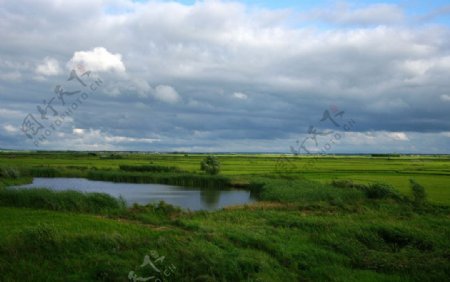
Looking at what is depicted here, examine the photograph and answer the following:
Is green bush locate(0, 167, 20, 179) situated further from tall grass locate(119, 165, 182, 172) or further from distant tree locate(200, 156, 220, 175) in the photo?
distant tree locate(200, 156, 220, 175)

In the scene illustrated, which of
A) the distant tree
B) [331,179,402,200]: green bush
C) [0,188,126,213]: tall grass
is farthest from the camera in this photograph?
the distant tree

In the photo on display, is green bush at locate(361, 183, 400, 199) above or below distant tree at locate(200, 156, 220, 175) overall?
below

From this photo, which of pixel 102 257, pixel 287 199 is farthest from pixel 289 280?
pixel 287 199

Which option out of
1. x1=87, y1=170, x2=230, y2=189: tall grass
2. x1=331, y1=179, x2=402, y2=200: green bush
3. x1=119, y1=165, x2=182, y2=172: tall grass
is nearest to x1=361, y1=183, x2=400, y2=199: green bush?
x1=331, y1=179, x2=402, y2=200: green bush

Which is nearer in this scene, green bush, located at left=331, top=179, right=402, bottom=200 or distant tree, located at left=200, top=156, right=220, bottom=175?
green bush, located at left=331, top=179, right=402, bottom=200

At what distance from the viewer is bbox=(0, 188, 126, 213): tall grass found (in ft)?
71.8

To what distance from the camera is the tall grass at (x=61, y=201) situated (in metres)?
21.9

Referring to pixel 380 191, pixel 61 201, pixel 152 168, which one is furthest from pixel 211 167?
pixel 61 201

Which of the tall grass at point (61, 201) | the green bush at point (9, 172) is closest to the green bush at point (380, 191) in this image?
the tall grass at point (61, 201)

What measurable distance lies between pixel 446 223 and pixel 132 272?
14432mm

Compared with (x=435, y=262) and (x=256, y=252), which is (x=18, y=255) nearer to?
(x=256, y=252)

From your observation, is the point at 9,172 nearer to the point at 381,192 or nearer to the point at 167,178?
the point at 167,178

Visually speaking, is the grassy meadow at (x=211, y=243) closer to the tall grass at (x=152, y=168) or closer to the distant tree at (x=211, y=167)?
the distant tree at (x=211, y=167)

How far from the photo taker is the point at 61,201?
22.1 meters
